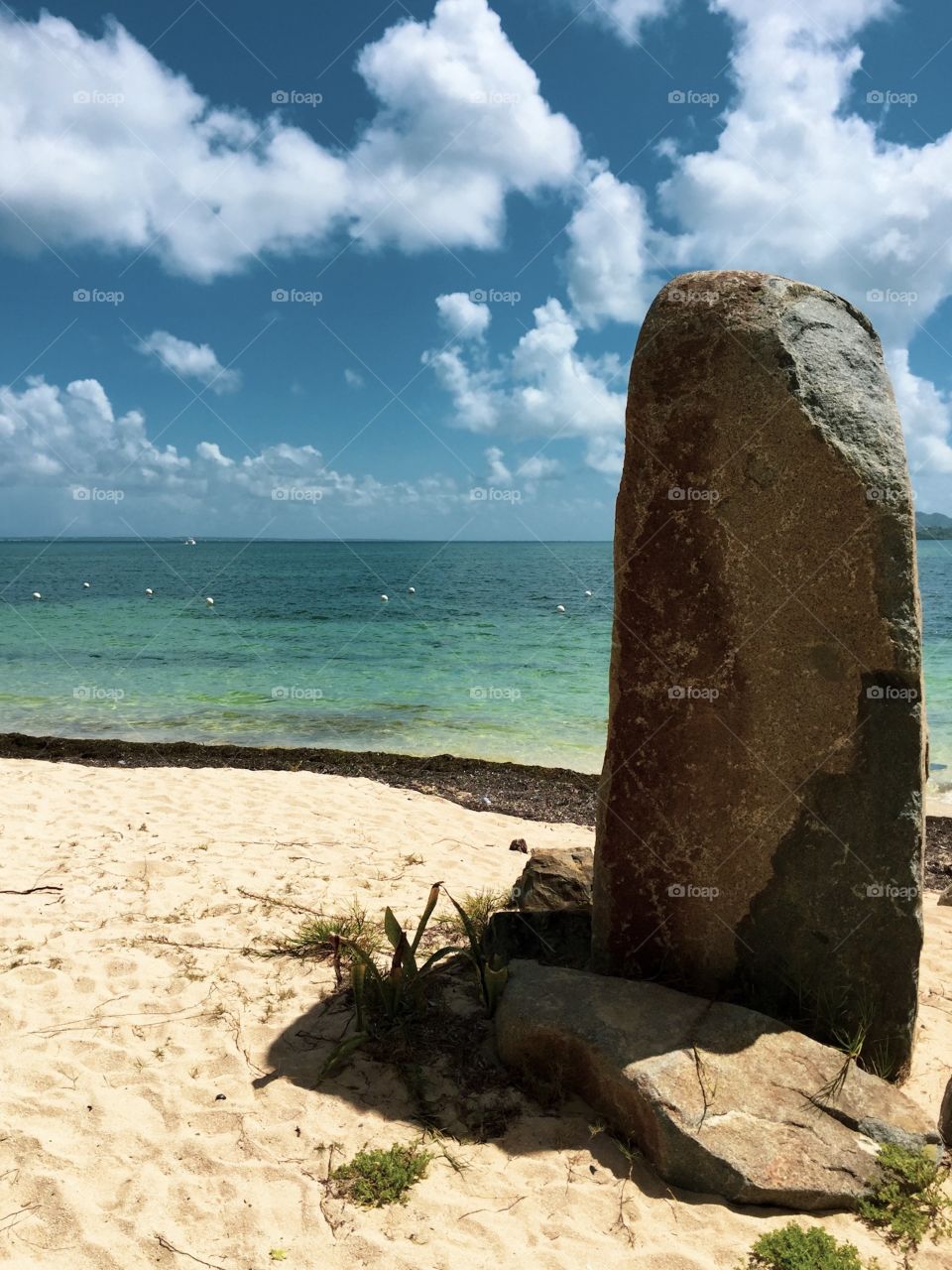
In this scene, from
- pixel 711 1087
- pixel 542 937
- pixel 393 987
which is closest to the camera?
pixel 711 1087

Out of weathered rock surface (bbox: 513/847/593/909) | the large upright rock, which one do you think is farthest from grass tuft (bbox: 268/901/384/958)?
the large upright rock

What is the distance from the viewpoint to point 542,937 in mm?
4957

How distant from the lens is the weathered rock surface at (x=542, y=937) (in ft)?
15.9

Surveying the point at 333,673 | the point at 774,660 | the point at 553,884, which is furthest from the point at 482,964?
the point at 333,673

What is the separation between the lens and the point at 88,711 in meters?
15.6

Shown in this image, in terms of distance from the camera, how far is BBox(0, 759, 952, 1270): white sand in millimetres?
3008

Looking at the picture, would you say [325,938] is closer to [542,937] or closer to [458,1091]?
[542,937]

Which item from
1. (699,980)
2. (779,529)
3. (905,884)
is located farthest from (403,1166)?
(779,529)

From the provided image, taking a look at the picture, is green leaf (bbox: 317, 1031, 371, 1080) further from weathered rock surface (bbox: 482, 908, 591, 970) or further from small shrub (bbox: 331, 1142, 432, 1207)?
weathered rock surface (bbox: 482, 908, 591, 970)

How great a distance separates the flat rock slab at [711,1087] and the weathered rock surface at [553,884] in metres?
1.13

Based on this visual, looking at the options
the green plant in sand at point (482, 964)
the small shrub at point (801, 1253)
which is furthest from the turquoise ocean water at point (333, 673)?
the small shrub at point (801, 1253)

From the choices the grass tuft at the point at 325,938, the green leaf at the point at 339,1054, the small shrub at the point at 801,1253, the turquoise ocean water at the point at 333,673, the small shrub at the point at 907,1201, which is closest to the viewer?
the small shrub at the point at 801,1253

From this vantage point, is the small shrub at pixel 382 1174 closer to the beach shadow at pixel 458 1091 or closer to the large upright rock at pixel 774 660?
the beach shadow at pixel 458 1091

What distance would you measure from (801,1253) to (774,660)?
7.45ft
